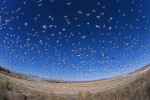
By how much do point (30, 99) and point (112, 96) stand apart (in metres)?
4.17

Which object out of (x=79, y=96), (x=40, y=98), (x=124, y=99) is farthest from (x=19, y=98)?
(x=124, y=99)

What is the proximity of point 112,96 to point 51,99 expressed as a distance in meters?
3.98

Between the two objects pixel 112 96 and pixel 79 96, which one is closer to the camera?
pixel 112 96

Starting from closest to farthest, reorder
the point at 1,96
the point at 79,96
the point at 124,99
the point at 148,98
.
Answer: the point at 148,98 → the point at 124,99 → the point at 1,96 → the point at 79,96

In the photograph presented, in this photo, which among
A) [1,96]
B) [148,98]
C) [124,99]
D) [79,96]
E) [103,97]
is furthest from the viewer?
[79,96]

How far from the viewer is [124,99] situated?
1423 centimetres

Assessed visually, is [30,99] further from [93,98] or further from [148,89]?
[148,89]

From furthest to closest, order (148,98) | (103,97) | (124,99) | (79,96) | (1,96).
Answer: (79,96)
(103,97)
(1,96)
(124,99)
(148,98)

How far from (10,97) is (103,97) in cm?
436

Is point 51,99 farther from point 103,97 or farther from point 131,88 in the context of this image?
point 131,88

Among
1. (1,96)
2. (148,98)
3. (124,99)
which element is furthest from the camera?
(1,96)

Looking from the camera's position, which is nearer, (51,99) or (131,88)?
(131,88)

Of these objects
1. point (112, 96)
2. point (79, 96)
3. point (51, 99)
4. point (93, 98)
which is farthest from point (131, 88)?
point (51, 99)

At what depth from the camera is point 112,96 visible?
53.3 ft
